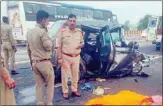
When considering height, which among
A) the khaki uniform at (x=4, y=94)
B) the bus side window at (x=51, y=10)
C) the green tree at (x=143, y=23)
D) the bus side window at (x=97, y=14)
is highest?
the khaki uniform at (x=4, y=94)

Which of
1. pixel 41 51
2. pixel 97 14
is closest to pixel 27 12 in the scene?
pixel 97 14

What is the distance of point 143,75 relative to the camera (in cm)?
936

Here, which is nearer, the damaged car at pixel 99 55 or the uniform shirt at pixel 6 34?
the damaged car at pixel 99 55

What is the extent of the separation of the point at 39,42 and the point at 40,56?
0.26 meters

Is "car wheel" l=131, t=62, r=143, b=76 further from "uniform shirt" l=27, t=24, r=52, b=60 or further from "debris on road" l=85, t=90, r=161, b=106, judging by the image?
"debris on road" l=85, t=90, r=161, b=106

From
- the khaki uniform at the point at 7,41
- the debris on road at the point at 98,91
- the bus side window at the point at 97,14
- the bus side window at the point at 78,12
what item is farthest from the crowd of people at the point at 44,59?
the bus side window at the point at 97,14

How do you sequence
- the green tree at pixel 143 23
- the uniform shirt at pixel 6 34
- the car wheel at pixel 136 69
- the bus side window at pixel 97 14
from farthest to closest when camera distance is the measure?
the green tree at pixel 143 23 → the bus side window at pixel 97 14 → the car wheel at pixel 136 69 → the uniform shirt at pixel 6 34

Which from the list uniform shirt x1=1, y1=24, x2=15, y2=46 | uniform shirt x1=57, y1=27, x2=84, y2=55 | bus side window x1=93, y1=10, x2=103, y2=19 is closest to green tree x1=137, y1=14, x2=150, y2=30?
bus side window x1=93, y1=10, x2=103, y2=19

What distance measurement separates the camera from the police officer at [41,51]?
5430 mm

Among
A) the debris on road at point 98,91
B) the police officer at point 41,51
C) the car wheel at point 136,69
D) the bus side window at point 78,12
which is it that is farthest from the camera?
the bus side window at point 78,12

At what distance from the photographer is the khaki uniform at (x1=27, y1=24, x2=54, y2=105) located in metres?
5.44

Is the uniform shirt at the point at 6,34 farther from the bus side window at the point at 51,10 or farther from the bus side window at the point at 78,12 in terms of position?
the bus side window at the point at 78,12

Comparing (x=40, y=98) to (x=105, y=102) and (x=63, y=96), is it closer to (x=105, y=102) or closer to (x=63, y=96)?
(x=63, y=96)

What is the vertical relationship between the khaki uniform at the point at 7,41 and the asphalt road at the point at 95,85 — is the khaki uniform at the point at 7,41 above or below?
above
